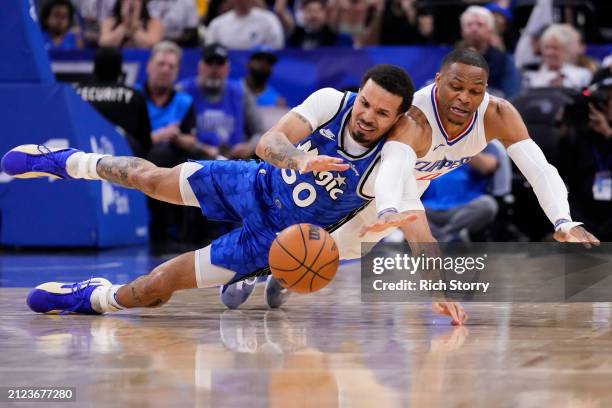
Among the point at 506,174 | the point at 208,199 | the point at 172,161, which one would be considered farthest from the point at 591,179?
the point at 208,199

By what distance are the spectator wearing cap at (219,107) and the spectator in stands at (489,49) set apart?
255 cm

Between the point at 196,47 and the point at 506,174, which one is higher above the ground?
the point at 196,47

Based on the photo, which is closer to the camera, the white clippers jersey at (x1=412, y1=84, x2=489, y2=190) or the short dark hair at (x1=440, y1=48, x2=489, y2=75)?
the short dark hair at (x1=440, y1=48, x2=489, y2=75)

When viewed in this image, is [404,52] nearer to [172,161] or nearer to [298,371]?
[172,161]

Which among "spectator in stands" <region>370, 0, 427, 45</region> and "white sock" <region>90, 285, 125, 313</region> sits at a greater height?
"spectator in stands" <region>370, 0, 427, 45</region>

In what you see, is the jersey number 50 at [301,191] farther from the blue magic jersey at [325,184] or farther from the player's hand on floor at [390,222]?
the player's hand on floor at [390,222]

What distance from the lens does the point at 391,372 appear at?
13.8 feet

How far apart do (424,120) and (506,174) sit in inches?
199

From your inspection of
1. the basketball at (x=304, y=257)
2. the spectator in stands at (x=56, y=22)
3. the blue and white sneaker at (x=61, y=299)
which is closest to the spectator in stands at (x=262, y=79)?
the spectator in stands at (x=56, y=22)

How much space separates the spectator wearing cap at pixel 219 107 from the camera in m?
12.0

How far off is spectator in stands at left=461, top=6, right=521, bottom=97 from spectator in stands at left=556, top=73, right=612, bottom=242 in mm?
1235

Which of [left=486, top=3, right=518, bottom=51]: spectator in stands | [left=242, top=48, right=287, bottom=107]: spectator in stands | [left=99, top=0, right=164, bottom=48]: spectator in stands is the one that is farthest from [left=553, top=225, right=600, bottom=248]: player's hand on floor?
[left=99, top=0, right=164, bottom=48]: spectator in stands

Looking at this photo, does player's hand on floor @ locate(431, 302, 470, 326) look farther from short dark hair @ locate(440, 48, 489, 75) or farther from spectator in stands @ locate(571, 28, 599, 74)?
spectator in stands @ locate(571, 28, 599, 74)

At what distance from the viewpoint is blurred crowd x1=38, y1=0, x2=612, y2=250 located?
1069cm
